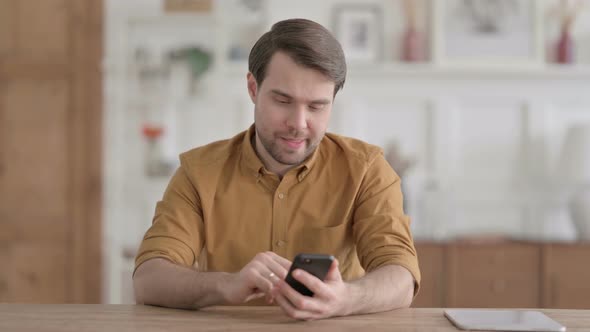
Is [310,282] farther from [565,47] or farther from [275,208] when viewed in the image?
[565,47]

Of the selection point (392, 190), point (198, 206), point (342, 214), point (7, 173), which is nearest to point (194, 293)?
point (198, 206)

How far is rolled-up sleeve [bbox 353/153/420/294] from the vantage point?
68.7 inches

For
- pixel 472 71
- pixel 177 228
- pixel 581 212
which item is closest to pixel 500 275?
pixel 581 212

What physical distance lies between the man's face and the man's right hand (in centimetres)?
39

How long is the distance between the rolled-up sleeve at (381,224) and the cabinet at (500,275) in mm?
2054

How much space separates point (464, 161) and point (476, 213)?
0.32 m

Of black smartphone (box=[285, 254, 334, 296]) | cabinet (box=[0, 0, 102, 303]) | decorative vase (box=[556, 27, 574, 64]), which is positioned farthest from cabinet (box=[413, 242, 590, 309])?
black smartphone (box=[285, 254, 334, 296])

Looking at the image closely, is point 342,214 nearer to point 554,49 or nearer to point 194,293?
point 194,293

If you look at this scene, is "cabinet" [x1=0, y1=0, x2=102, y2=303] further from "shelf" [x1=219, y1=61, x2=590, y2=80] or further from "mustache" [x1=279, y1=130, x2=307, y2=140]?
"mustache" [x1=279, y1=130, x2=307, y2=140]

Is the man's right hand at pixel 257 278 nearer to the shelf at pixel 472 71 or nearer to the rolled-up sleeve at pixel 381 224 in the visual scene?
the rolled-up sleeve at pixel 381 224

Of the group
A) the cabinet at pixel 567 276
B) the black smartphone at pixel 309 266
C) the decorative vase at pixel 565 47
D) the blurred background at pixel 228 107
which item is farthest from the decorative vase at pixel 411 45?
the black smartphone at pixel 309 266

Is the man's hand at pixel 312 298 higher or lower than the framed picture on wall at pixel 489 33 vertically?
lower

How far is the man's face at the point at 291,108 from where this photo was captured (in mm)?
1742

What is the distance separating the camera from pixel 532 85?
14.3ft
